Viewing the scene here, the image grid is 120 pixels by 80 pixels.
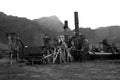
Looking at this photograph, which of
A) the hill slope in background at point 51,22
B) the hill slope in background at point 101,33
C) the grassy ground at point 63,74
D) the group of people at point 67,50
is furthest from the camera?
the hill slope in background at point 51,22

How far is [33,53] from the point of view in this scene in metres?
13.2

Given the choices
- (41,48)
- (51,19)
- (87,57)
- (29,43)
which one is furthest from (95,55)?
(51,19)

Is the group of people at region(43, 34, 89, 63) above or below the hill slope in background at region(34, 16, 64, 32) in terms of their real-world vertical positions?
below

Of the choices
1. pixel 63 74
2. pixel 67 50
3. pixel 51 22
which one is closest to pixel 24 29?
pixel 51 22

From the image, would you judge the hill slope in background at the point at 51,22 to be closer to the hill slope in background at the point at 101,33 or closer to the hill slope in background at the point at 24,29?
the hill slope in background at the point at 101,33

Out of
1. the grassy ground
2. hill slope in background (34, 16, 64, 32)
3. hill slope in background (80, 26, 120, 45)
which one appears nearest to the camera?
the grassy ground

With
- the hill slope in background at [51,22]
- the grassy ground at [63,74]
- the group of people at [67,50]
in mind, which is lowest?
the grassy ground at [63,74]

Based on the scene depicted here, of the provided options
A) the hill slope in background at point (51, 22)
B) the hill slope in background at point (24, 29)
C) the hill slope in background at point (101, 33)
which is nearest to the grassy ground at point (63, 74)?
the hill slope in background at point (24, 29)

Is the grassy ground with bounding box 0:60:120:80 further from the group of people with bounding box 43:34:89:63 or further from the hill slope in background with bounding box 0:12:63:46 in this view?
the hill slope in background with bounding box 0:12:63:46

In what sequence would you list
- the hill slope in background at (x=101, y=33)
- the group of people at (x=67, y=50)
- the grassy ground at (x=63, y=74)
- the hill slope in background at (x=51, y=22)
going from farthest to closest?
the hill slope in background at (x=51, y=22) → the hill slope in background at (x=101, y=33) → the group of people at (x=67, y=50) → the grassy ground at (x=63, y=74)

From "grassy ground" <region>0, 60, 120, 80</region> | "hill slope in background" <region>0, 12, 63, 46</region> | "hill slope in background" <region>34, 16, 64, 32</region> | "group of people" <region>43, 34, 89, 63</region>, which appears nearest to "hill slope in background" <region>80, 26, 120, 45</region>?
"hill slope in background" <region>34, 16, 64, 32</region>

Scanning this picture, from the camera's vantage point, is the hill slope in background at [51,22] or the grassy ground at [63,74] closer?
the grassy ground at [63,74]

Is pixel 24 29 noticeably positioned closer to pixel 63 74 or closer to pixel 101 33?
pixel 101 33

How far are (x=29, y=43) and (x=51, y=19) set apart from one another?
2737 cm
